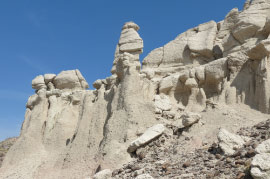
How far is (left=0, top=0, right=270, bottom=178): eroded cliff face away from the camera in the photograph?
15641 millimetres

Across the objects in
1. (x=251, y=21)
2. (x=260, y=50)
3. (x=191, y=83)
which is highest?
(x=251, y=21)

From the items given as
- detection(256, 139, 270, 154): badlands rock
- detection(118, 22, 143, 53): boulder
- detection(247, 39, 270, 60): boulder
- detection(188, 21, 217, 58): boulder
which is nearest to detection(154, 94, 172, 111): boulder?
detection(188, 21, 217, 58): boulder

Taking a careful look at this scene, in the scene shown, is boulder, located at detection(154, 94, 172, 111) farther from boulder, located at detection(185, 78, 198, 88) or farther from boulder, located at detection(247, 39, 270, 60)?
boulder, located at detection(247, 39, 270, 60)

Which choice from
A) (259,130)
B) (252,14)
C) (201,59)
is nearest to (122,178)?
(259,130)

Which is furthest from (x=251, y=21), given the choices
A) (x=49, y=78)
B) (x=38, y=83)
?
(x=38, y=83)

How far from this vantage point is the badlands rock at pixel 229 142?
38.5ft

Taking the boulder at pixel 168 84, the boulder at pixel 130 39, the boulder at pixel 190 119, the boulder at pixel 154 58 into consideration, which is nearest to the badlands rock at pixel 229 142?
the boulder at pixel 190 119

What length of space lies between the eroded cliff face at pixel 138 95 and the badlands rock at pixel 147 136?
389mm

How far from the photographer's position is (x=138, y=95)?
55.6 feet

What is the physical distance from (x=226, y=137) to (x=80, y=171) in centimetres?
668

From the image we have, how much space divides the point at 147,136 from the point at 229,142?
3714mm

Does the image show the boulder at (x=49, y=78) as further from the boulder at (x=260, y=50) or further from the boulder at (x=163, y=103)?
the boulder at (x=260, y=50)

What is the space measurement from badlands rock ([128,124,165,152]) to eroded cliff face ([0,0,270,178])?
0.39 m

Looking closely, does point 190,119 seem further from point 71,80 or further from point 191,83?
point 71,80
